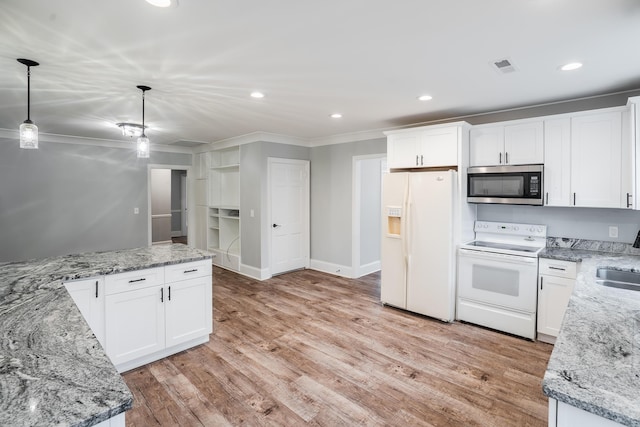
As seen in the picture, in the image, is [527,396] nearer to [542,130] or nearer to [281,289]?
[542,130]

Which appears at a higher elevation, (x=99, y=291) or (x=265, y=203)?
(x=265, y=203)

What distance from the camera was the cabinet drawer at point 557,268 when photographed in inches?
120

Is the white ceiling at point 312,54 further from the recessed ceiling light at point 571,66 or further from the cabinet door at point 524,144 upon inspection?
the cabinet door at point 524,144

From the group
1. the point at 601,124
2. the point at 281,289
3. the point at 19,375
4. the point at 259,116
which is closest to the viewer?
the point at 19,375

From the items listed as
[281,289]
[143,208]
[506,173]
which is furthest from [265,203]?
[506,173]

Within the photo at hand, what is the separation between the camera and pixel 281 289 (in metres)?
4.99

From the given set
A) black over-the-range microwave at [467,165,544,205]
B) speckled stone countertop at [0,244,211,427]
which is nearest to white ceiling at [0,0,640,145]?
black over-the-range microwave at [467,165,544,205]

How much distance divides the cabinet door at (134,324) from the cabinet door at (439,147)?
3.21 meters

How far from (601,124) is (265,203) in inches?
172

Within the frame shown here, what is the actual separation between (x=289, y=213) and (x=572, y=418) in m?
5.10

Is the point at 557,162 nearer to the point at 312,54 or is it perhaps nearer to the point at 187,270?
the point at 312,54

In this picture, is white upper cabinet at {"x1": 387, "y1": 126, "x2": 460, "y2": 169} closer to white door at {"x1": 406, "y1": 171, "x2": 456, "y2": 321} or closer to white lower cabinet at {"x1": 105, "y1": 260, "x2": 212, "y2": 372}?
white door at {"x1": 406, "y1": 171, "x2": 456, "y2": 321}

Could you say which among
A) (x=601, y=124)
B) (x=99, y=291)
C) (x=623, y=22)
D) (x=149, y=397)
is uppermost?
(x=623, y=22)

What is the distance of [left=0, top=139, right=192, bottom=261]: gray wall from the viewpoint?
5.23 metres
